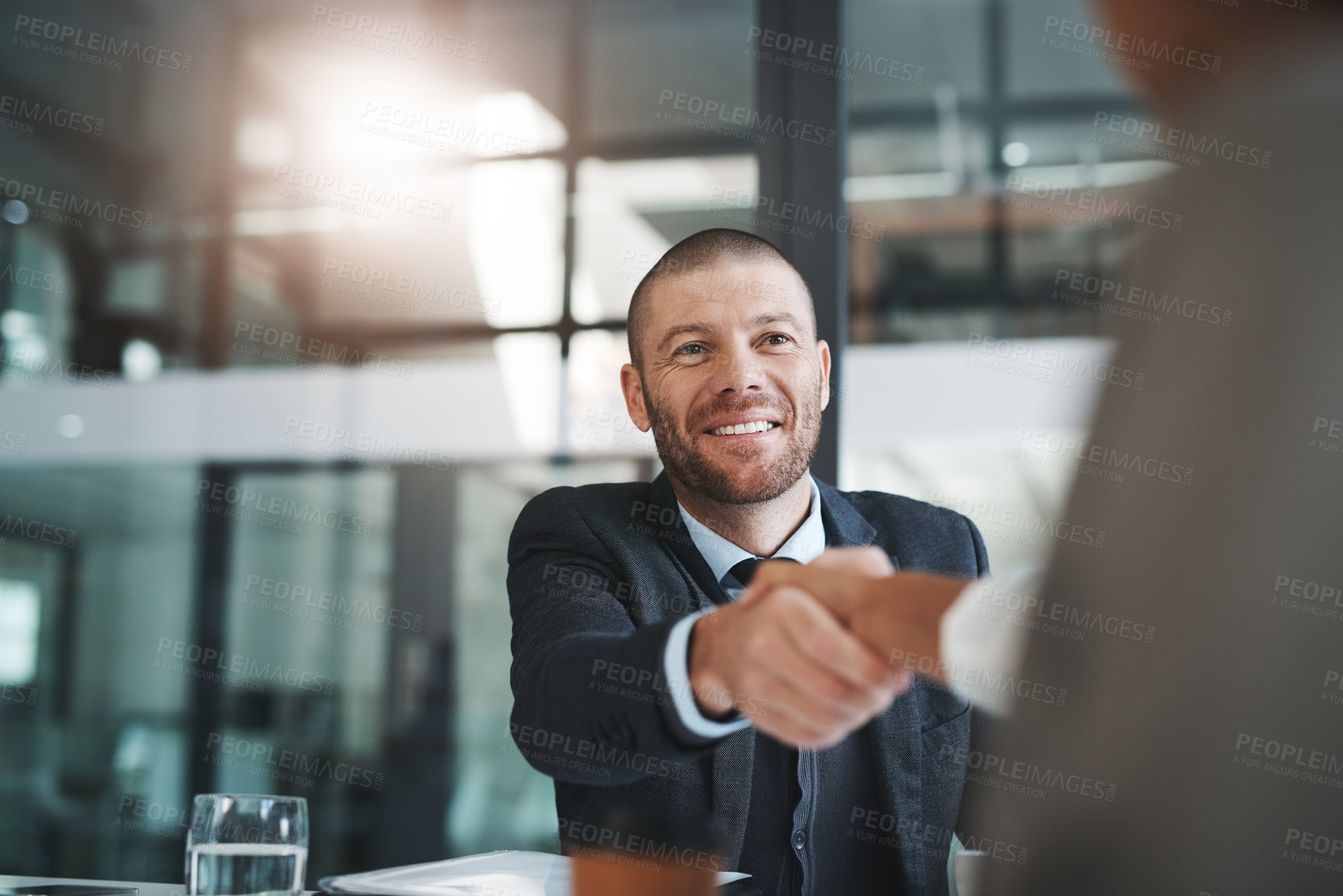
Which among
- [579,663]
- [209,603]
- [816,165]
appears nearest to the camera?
[579,663]

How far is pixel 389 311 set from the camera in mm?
3713

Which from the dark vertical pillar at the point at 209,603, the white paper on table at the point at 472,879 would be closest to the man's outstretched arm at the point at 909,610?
the white paper on table at the point at 472,879

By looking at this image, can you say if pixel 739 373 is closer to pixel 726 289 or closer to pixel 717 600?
pixel 726 289

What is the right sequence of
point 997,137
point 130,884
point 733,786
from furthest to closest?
point 997,137, point 733,786, point 130,884

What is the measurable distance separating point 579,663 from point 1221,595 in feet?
2.84

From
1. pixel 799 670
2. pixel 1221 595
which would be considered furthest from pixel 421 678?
pixel 1221 595

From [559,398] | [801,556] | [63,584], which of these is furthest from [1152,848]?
[63,584]

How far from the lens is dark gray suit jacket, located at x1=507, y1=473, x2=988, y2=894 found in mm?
1382

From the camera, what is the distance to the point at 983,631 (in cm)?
79

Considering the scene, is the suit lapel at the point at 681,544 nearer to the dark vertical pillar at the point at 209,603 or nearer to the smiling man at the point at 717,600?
the smiling man at the point at 717,600

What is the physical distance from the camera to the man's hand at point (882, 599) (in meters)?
0.93

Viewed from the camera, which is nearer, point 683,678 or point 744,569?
point 683,678

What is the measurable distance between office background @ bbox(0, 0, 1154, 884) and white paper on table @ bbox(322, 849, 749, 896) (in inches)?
81.9

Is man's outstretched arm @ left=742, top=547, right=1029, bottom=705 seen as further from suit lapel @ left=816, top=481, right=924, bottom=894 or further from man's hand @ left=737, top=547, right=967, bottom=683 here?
suit lapel @ left=816, top=481, right=924, bottom=894
